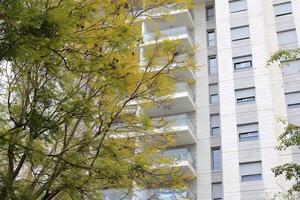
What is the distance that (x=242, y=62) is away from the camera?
27.1m

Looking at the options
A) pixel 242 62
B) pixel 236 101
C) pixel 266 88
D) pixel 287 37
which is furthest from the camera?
pixel 287 37

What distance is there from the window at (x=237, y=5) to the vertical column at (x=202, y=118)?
1.94 metres

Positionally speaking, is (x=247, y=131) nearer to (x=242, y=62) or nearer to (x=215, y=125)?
(x=215, y=125)

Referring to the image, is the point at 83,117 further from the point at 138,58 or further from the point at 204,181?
the point at 204,181

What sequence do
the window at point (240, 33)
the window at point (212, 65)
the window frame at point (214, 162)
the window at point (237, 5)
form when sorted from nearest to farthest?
1. the window frame at point (214, 162)
2. the window at point (240, 33)
3. the window at point (212, 65)
4. the window at point (237, 5)

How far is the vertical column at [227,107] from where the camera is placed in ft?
78.1

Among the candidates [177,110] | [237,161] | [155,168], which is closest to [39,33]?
[155,168]

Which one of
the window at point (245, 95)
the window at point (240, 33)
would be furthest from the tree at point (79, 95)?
the window at point (240, 33)

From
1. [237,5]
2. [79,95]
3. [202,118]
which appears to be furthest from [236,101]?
[79,95]

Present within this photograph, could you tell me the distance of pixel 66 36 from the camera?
624cm

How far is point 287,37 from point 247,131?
6035mm

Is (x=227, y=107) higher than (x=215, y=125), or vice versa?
(x=227, y=107)

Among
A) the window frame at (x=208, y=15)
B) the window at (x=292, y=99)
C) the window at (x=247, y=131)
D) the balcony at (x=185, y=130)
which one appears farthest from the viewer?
the window frame at (x=208, y=15)

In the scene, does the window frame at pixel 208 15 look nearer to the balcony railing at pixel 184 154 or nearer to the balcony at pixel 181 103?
the balcony at pixel 181 103
